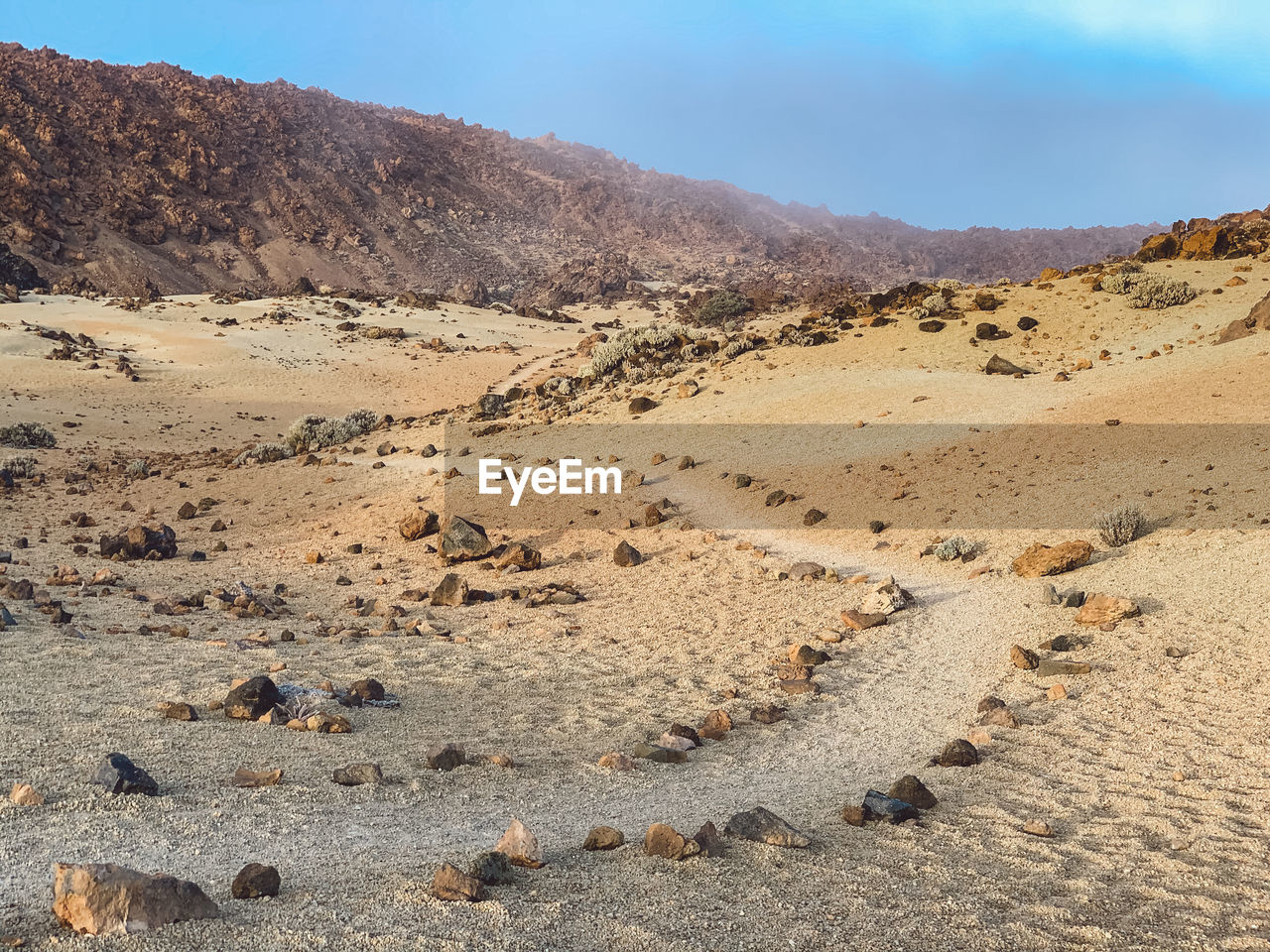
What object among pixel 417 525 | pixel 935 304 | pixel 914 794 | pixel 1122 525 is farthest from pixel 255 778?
pixel 935 304

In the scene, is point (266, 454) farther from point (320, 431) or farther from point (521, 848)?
point (521, 848)

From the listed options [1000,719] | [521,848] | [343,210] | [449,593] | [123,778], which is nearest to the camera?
[521,848]

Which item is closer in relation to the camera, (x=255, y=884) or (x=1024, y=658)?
(x=255, y=884)

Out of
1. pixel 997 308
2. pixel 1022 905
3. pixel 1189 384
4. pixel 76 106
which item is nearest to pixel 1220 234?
pixel 997 308

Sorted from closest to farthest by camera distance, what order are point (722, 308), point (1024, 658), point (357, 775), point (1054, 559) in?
1. point (357, 775)
2. point (1024, 658)
3. point (1054, 559)
4. point (722, 308)

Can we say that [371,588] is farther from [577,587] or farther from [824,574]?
[824,574]

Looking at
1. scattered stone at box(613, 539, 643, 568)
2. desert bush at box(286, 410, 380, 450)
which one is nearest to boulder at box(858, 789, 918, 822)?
scattered stone at box(613, 539, 643, 568)

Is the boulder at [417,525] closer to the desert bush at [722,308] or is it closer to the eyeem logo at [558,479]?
the eyeem logo at [558,479]
